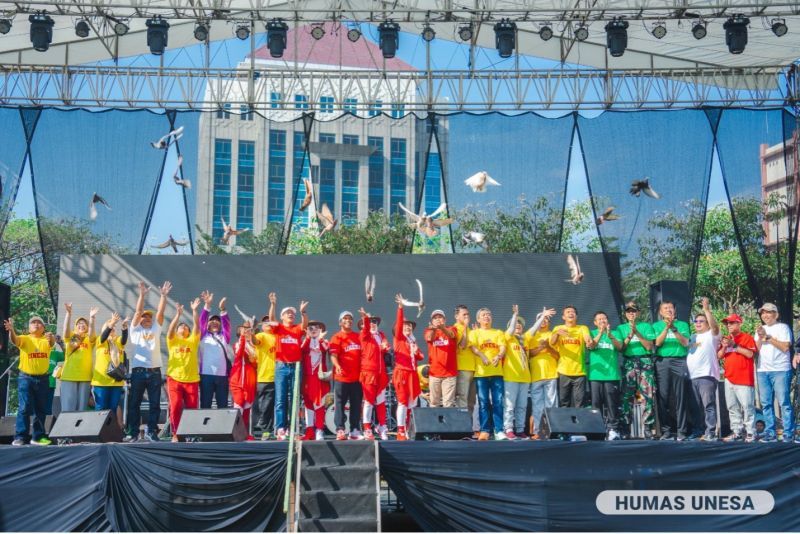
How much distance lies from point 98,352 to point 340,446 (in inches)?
106

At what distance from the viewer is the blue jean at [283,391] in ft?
27.1

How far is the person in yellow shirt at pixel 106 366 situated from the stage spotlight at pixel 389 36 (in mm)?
5330

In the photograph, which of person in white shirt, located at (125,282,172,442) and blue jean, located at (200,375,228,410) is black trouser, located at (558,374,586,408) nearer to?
blue jean, located at (200,375,228,410)

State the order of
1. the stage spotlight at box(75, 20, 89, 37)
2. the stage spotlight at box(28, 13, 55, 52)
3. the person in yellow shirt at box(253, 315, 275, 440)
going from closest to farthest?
1. the person in yellow shirt at box(253, 315, 275, 440)
2. the stage spotlight at box(28, 13, 55, 52)
3. the stage spotlight at box(75, 20, 89, 37)

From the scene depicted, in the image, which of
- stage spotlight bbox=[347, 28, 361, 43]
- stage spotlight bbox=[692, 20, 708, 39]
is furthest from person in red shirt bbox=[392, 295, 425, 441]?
stage spotlight bbox=[692, 20, 708, 39]

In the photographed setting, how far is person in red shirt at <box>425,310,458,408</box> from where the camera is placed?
338 inches

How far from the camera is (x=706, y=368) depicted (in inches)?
327

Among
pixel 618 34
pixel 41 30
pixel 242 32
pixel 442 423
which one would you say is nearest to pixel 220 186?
pixel 242 32

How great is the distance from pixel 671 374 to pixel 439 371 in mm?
2236

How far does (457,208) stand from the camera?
495 inches

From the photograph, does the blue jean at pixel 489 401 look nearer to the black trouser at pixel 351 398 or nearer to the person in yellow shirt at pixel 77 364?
the black trouser at pixel 351 398

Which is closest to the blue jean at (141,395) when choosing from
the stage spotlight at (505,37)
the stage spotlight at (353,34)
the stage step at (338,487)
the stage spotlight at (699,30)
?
the stage step at (338,487)

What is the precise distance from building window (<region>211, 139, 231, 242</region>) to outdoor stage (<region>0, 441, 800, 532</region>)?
6.22 meters

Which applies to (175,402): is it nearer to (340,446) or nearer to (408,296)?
(340,446)
